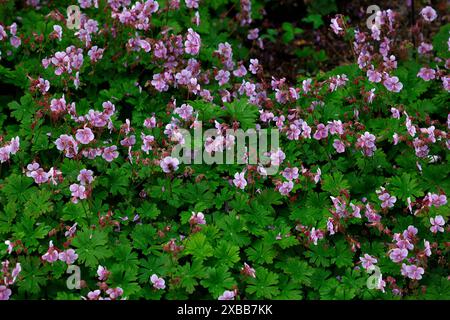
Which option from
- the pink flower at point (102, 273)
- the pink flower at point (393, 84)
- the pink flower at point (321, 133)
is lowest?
the pink flower at point (102, 273)

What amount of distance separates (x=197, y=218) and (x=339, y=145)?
119cm

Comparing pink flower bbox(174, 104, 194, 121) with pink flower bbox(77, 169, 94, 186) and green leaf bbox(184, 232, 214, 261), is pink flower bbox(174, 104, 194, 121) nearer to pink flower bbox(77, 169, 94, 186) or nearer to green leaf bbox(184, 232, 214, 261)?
pink flower bbox(77, 169, 94, 186)

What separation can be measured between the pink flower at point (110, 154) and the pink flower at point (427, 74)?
241 cm

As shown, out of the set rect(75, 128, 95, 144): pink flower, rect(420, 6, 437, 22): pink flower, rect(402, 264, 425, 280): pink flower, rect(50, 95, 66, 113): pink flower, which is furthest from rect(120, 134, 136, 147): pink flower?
rect(420, 6, 437, 22): pink flower

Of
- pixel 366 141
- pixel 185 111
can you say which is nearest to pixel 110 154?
pixel 185 111

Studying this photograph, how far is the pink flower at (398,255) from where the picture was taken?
13.0 feet

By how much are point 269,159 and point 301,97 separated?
80 cm

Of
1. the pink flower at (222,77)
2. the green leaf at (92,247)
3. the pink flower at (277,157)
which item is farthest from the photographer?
the pink flower at (222,77)

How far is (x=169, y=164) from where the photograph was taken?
4.24 meters

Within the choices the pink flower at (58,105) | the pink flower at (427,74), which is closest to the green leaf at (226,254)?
the pink flower at (58,105)

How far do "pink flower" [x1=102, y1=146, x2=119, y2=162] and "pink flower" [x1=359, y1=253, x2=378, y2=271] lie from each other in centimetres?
176

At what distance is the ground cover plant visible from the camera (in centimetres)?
394

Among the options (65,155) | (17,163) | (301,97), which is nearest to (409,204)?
(301,97)

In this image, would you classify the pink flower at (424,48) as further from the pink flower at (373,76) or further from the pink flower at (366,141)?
the pink flower at (366,141)
